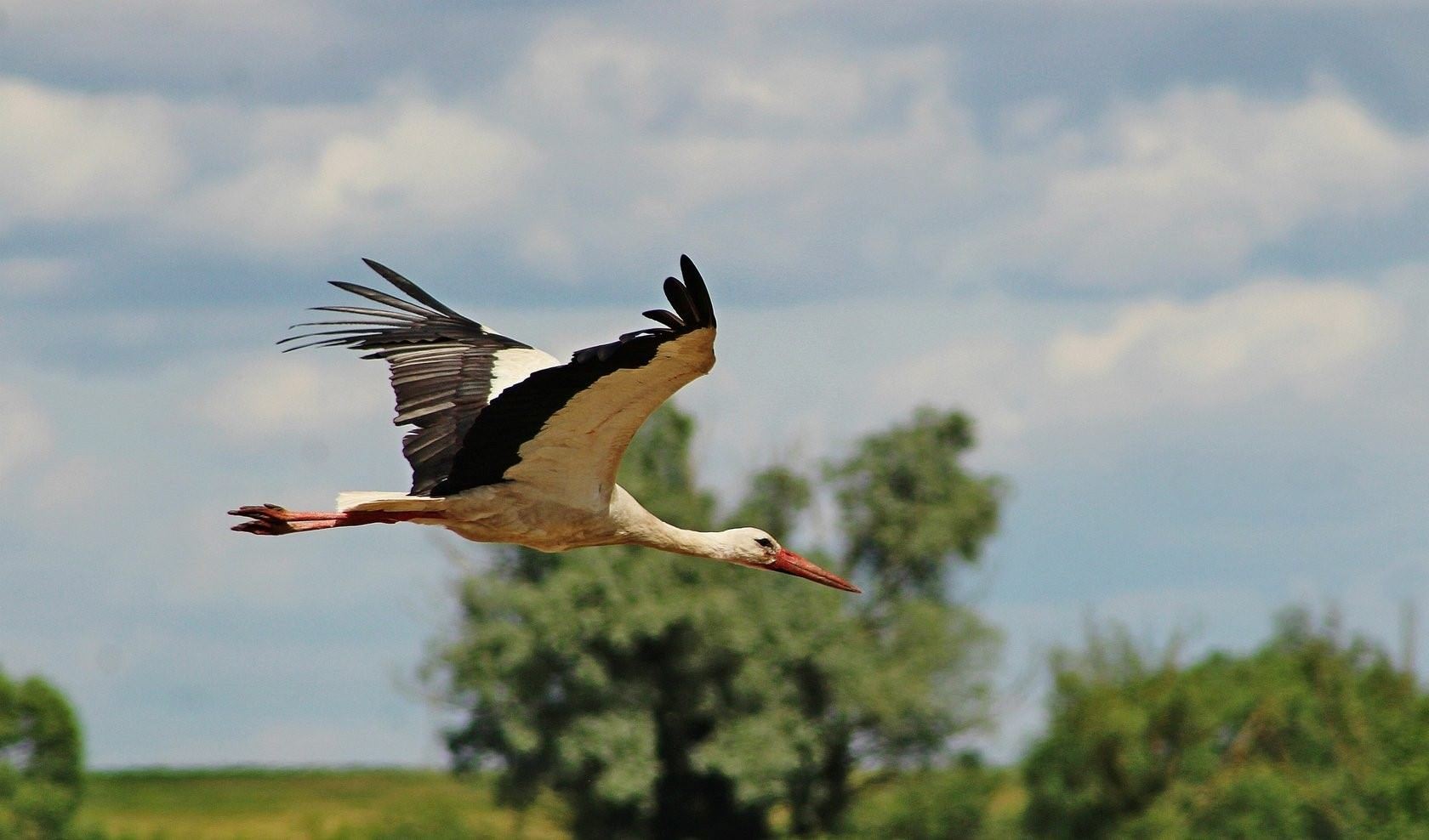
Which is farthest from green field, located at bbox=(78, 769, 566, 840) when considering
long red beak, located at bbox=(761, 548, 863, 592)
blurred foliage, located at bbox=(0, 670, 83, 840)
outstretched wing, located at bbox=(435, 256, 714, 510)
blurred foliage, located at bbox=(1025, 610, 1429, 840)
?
outstretched wing, located at bbox=(435, 256, 714, 510)

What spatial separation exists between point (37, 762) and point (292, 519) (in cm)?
4172

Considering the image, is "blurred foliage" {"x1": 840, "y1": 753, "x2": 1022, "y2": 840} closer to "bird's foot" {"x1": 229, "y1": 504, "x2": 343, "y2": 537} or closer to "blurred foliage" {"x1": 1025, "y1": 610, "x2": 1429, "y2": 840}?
"blurred foliage" {"x1": 1025, "y1": 610, "x2": 1429, "y2": 840}

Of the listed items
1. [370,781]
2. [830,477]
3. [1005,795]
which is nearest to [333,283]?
[830,477]

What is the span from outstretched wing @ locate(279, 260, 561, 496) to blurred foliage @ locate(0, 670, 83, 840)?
38.9m

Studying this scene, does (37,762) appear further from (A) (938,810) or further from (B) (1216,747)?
(B) (1216,747)

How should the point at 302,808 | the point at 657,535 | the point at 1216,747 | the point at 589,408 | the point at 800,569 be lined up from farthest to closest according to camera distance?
the point at 302,808, the point at 1216,747, the point at 800,569, the point at 657,535, the point at 589,408

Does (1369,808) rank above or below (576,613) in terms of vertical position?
below

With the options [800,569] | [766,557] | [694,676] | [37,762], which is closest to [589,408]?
[766,557]

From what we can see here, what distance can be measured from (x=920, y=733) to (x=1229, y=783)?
23.9ft

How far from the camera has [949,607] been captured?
1960 inches

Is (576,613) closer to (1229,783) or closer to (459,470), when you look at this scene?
(1229,783)

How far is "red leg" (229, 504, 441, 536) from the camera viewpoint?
1066 centimetres

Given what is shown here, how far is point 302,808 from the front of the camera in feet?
181

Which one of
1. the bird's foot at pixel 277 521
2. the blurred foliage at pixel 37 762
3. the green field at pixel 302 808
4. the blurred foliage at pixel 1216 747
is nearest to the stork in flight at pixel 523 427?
the bird's foot at pixel 277 521
